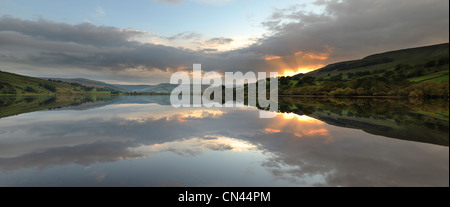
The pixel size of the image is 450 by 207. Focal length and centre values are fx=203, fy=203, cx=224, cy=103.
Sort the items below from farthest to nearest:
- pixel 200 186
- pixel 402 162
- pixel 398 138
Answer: pixel 398 138 → pixel 402 162 → pixel 200 186

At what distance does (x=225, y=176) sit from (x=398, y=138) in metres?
14.8

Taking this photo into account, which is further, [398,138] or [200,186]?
[398,138]

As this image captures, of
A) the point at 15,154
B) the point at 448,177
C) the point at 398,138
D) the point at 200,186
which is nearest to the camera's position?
the point at 200,186

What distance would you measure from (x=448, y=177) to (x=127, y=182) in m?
12.6
